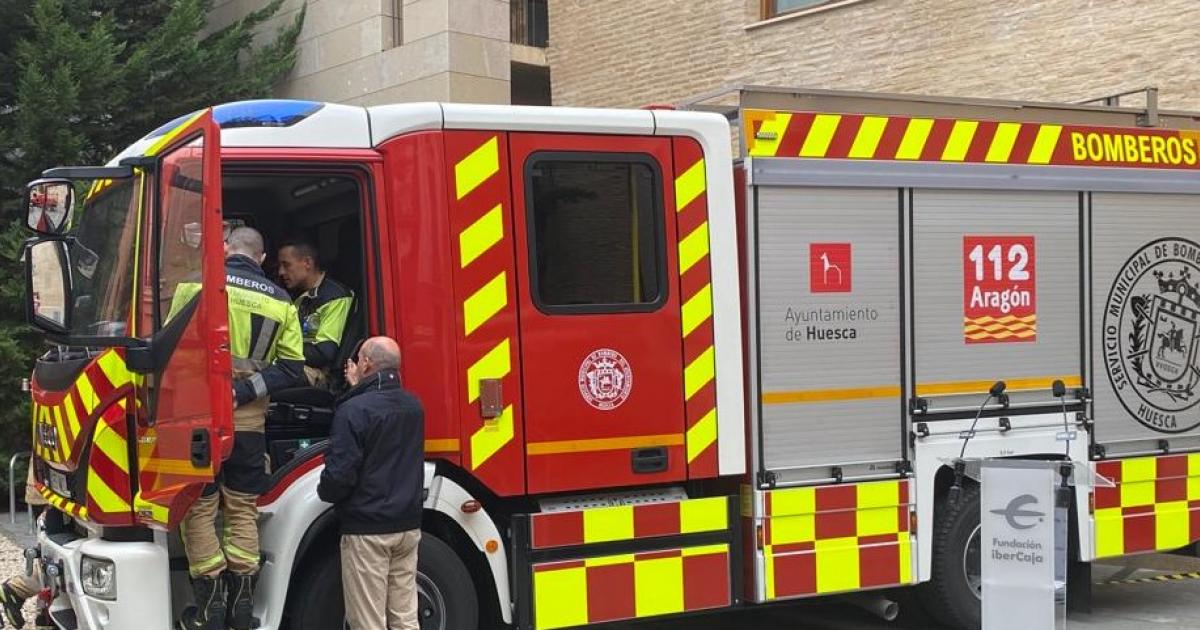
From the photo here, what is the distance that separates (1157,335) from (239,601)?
5.08 metres

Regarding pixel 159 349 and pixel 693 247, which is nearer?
pixel 159 349

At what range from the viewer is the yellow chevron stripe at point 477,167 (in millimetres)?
5449

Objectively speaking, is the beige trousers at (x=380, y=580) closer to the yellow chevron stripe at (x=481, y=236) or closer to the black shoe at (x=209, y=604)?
the black shoe at (x=209, y=604)

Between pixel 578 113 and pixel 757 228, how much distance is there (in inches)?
41.1

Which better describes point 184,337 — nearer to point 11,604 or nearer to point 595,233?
point 595,233

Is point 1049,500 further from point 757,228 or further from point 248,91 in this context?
point 248,91

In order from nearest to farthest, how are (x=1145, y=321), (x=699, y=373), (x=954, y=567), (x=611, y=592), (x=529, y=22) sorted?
(x=611, y=592), (x=699, y=373), (x=954, y=567), (x=1145, y=321), (x=529, y=22)

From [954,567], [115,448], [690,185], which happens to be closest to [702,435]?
[690,185]

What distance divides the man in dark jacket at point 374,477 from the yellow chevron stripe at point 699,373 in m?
1.31

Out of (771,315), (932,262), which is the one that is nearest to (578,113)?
(771,315)

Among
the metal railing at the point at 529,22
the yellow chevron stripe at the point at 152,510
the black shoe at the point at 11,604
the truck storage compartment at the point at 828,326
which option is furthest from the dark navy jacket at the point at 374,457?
the metal railing at the point at 529,22

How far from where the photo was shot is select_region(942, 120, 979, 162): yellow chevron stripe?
21.5 feet

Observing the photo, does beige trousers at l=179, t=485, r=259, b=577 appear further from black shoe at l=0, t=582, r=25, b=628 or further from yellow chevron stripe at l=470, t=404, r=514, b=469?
black shoe at l=0, t=582, r=25, b=628

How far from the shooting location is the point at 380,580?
200 inches
